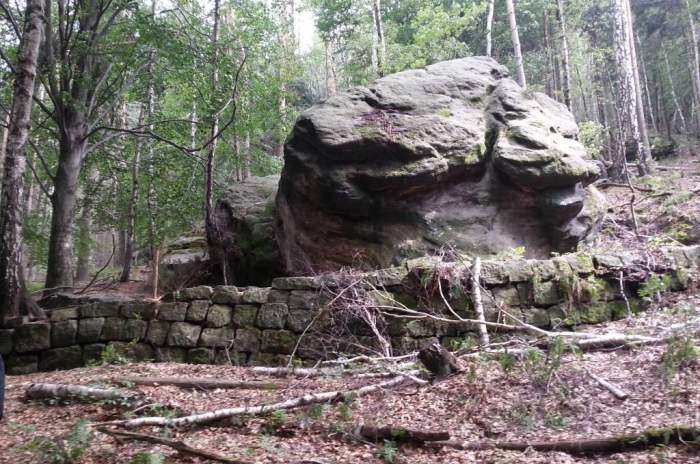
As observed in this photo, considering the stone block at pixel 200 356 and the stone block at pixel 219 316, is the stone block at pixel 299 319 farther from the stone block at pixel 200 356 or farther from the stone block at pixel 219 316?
the stone block at pixel 200 356

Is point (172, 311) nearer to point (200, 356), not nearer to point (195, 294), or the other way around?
point (195, 294)

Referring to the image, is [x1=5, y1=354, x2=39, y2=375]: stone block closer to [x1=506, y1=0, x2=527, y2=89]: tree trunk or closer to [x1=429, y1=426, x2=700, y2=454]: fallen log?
[x1=429, y1=426, x2=700, y2=454]: fallen log

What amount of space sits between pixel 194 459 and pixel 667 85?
87.3 ft

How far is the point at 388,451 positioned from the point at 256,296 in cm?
325

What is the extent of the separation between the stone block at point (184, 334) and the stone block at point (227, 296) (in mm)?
440

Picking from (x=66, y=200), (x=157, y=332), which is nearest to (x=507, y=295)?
(x=157, y=332)

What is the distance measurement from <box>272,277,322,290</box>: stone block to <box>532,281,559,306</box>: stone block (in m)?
2.76

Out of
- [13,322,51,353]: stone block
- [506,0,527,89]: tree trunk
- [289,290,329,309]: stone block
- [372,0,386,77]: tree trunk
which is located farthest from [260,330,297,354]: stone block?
[506,0,527,89]: tree trunk

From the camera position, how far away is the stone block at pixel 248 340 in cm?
598

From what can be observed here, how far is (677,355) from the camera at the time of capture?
394 centimetres

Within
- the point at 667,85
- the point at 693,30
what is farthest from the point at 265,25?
the point at 667,85

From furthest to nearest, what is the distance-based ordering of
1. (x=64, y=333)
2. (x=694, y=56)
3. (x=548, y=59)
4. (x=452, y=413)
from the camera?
(x=548, y=59), (x=694, y=56), (x=64, y=333), (x=452, y=413)

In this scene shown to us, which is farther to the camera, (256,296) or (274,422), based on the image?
(256,296)

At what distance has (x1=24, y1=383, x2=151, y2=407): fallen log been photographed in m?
4.45
